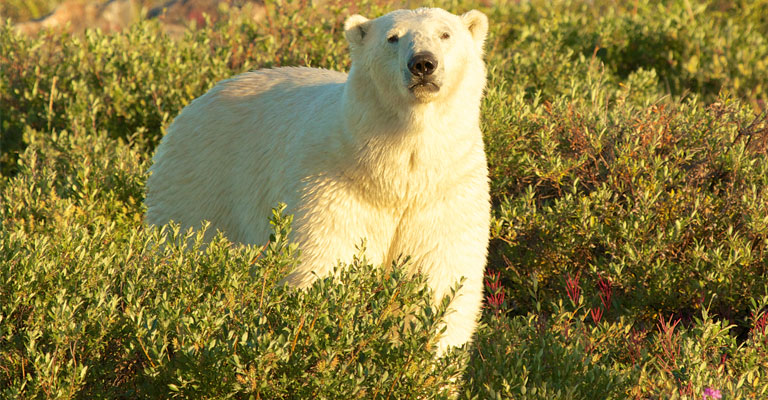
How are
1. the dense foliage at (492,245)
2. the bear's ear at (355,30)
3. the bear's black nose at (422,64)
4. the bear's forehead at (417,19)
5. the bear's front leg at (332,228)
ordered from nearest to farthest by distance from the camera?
the dense foliage at (492,245), the bear's black nose at (422,64), the bear's front leg at (332,228), the bear's forehead at (417,19), the bear's ear at (355,30)

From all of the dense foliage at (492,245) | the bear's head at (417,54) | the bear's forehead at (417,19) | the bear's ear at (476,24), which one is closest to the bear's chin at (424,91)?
the bear's head at (417,54)

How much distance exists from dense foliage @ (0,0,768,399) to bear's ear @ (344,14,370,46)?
1.13 meters

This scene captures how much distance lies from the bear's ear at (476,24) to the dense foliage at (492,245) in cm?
113

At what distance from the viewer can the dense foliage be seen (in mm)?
3184

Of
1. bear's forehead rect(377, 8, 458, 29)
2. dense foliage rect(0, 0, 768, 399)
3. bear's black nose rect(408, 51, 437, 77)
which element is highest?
bear's forehead rect(377, 8, 458, 29)

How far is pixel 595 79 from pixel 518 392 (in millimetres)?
3829

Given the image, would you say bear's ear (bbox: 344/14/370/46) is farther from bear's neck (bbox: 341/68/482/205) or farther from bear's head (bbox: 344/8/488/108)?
bear's neck (bbox: 341/68/482/205)

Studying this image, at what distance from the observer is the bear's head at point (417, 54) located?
376cm

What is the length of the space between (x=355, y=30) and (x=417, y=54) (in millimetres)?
623

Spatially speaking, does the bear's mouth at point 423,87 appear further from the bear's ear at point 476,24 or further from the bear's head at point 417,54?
the bear's ear at point 476,24

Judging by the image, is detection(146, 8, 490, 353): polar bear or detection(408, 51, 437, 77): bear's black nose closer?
detection(408, 51, 437, 77): bear's black nose

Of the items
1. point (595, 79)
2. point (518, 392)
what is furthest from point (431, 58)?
point (595, 79)

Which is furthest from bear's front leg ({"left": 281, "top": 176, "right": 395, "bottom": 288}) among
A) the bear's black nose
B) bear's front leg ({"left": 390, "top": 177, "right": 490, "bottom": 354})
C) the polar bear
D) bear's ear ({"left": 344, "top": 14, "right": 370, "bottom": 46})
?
bear's ear ({"left": 344, "top": 14, "right": 370, "bottom": 46})

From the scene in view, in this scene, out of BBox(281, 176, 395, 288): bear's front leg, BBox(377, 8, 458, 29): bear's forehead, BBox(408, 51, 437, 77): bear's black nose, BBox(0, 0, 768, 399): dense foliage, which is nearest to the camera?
BBox(0, 0, 768, 399): dense foliage
